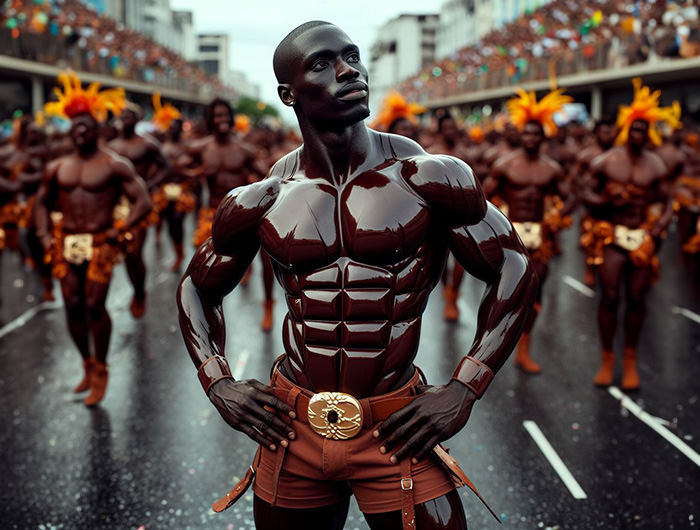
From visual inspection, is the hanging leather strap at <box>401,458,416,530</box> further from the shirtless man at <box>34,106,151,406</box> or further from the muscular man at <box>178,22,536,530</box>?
the shirtless man at <box>34,106,151,406</box>

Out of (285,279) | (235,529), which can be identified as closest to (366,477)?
(285,279)

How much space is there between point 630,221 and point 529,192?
1.01m

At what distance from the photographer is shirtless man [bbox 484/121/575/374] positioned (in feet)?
23.2

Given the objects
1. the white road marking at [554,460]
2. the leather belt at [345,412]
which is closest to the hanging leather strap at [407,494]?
the leather belt at [345,412]

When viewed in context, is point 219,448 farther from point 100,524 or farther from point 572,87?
point 572,87

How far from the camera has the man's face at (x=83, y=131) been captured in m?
6.01

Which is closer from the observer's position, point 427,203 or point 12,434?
point 427,203

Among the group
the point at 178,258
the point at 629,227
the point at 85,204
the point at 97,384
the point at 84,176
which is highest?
the point at 84,176

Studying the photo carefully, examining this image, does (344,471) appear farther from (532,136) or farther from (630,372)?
(532,136)

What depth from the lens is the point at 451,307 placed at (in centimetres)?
947

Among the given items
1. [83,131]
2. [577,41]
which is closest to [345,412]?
[83,131]

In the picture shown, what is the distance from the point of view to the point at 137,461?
16.9 feet

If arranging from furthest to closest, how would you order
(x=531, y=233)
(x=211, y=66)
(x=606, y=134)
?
(x=211, y=66) → (x=606, y=134) → (x=531, y=233)

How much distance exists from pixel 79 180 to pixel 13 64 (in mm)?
21965
